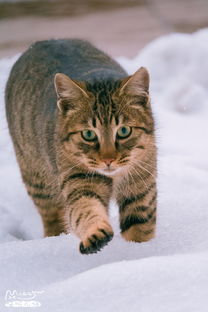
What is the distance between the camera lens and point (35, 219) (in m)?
3.74

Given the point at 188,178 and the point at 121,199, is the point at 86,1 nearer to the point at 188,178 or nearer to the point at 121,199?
the point at 188,178

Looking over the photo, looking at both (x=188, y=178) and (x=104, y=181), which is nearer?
(x=104, y=181)

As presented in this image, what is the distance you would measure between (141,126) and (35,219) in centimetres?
139

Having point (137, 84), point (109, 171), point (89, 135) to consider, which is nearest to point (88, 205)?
point (109, 171)

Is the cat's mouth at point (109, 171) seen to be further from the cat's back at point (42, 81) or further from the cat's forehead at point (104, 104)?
the cat's back at point (42, 81)

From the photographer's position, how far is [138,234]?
2.81 metres

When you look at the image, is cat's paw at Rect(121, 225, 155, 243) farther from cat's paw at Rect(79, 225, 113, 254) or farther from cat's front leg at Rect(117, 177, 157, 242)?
cat's paw at Rect(79, 225, 113, 254)

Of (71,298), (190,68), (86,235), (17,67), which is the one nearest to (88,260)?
(86,235)

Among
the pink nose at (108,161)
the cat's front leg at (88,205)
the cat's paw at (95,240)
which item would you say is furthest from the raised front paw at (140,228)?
the cat's paw at (95,240)

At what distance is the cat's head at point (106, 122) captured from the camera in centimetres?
249

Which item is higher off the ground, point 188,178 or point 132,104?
point 132,104

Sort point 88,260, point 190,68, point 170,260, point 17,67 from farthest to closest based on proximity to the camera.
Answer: point 190,68
point 17,67
point 88,260
point 170,260

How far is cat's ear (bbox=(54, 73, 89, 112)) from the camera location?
8.39 feet

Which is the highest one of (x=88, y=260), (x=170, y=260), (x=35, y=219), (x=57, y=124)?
(x=57, y=124)
